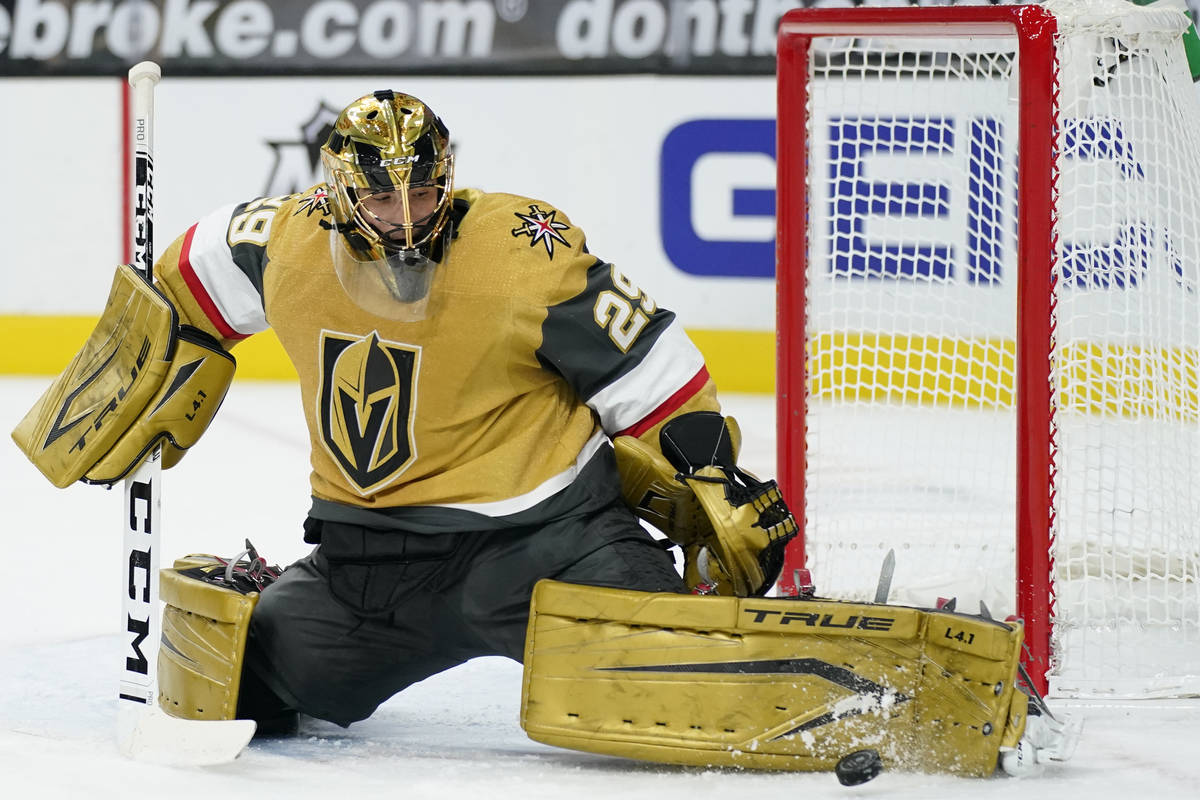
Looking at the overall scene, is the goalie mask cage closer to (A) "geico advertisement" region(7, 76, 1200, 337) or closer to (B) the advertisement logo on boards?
(A) "geico advertisement" region(7, 76, 1200, 337)

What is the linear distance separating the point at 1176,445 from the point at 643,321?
1290mm

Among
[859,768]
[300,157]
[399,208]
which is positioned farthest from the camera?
[300,157]

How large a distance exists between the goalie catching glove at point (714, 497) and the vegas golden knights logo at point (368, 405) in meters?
0.32

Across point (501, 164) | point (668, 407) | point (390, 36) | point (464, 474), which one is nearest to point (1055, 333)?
point (668, 407)

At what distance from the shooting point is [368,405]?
224 centimetres

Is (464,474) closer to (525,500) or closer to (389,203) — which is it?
(525,500)

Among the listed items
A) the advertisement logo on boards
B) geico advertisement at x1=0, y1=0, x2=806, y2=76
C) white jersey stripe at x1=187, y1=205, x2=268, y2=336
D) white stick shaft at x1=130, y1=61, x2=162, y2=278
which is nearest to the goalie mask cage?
white jersey stripe at x1=187, y1=205, x2=268, y2=336

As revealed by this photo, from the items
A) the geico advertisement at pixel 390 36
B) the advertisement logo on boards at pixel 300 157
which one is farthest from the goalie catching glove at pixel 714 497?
the advertisement logo on boards at pixel 300 157

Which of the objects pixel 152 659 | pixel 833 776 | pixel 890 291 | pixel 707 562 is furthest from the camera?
pixel 890 291

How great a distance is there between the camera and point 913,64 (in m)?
3.24

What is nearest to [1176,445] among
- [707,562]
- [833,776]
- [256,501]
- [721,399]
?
[707,562]

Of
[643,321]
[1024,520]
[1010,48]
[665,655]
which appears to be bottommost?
[665,655]

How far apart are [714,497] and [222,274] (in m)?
0.81

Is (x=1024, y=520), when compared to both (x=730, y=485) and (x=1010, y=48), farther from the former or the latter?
(x=1010, y=48)
